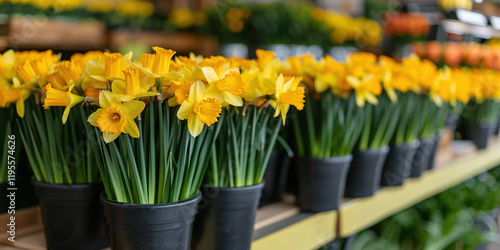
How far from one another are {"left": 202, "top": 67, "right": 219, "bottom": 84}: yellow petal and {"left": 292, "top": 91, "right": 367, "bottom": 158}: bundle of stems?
0.41 meters

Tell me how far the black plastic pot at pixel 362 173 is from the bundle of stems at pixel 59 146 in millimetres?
633

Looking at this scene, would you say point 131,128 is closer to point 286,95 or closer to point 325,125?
point 286,95

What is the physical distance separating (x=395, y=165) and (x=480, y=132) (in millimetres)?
798

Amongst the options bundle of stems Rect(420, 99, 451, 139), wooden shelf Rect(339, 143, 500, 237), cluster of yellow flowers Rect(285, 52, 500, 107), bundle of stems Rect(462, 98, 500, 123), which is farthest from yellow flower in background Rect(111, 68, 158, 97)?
bundle of stems Rect(462, 98, 500, 123)

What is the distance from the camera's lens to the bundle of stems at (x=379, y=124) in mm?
1146

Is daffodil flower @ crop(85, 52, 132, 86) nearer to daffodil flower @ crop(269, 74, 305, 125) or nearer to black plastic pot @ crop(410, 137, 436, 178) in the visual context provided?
daffodil flower @ crop(269, 74, 305, 125)

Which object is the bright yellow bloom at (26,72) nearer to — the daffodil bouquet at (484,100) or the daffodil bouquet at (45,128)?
the daffodil bouquet at (45,128)

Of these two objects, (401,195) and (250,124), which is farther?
(401,195)

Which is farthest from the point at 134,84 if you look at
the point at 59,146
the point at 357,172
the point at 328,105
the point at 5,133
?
the point at 357,172

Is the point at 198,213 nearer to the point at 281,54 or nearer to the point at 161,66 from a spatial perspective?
the point at 161,66

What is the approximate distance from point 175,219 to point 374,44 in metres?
3.79

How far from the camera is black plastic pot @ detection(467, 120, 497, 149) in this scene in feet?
6.14

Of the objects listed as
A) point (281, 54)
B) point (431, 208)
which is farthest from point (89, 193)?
point (281, 54)

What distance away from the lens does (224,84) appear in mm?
624
